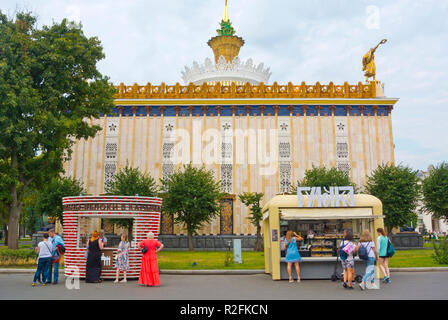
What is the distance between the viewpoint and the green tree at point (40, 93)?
2059 centimetres

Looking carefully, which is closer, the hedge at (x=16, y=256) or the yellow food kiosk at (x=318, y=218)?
the yellow food kiosk at (x=318, y=218)


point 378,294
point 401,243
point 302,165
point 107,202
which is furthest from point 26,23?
point 401,243

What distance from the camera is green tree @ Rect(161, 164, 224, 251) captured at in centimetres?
3103

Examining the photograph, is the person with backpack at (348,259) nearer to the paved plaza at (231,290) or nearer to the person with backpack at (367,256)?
the person with backpack at (367,256)

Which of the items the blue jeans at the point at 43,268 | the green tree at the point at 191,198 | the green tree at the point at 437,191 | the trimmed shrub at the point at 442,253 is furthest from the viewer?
the green tree at the point at 437,191

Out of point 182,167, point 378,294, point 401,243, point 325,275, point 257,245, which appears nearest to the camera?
point 378,294

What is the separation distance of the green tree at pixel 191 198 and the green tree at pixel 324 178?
764 cm

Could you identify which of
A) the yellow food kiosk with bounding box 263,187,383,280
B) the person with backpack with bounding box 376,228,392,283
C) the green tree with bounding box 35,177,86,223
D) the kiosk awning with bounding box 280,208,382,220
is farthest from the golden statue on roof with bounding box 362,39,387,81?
the green tree with bounding box 35,177,86,223

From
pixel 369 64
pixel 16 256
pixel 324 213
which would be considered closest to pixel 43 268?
pixel 16 256

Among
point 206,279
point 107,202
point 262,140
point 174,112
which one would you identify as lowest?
point 206,279

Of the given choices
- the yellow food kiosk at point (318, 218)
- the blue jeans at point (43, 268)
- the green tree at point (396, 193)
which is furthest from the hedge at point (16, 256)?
the green tree at point (396, 193)

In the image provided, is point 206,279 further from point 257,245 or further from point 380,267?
point 257,245
